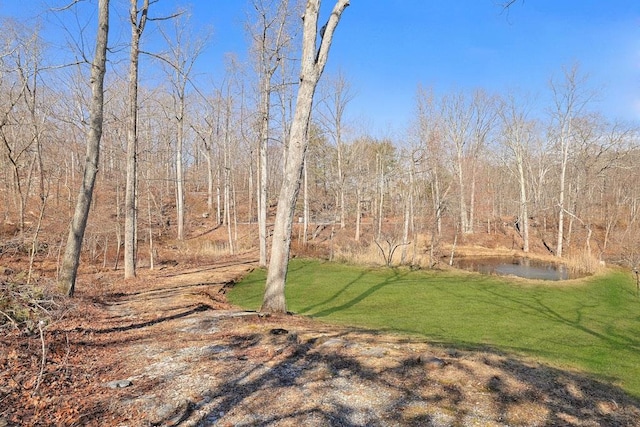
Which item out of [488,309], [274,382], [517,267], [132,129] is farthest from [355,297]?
[517,267]

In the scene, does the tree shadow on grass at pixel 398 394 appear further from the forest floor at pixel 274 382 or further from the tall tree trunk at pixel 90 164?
the tall tree trunk at pixel 90 164

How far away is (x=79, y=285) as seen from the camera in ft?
30.4

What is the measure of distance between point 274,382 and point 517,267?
20.2 metres

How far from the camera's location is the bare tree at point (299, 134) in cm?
645

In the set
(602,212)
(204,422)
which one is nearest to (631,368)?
(204,422)

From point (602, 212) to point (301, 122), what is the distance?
4068 centimetres

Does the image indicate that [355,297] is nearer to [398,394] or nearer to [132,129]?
[398,394]

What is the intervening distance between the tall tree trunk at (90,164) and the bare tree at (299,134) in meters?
3.70

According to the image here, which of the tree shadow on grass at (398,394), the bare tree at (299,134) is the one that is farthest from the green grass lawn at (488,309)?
the bare tree at (299,134)

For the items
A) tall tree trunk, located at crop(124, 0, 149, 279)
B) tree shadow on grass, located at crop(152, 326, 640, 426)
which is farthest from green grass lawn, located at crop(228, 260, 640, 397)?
tall tree trunk, located at crop(124, 0, 149, 279)

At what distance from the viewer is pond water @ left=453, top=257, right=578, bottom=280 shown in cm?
1796

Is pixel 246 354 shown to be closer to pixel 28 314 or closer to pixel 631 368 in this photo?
pixel 28 314

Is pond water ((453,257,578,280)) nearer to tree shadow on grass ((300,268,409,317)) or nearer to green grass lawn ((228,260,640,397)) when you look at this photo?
green grass lawn ((228,260,640,397))

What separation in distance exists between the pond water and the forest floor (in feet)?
48.2
